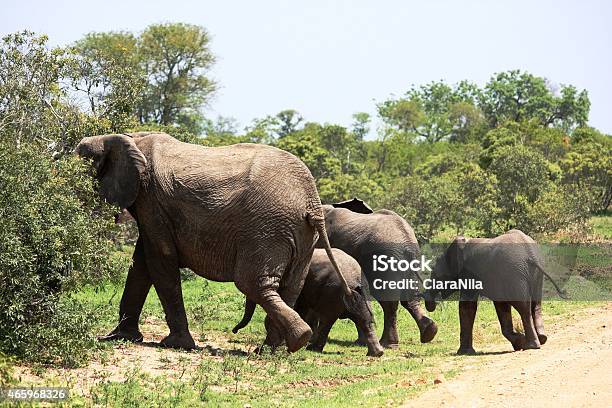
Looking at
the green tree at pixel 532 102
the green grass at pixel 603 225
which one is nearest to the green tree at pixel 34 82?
the green grass at pixel 603 225

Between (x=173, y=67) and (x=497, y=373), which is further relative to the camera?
(x=173, y=67)

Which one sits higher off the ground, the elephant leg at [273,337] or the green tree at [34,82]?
the green tree at [34,82]

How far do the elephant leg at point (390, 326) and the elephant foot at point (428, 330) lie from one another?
0.55 metres

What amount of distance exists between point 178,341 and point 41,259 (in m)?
3.03

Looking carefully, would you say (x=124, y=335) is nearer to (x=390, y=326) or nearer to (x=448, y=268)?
(x=390, y=326)

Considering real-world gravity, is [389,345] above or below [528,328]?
below

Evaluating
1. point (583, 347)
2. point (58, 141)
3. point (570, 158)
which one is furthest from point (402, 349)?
point (570, 158)

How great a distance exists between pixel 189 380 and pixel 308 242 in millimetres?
3202

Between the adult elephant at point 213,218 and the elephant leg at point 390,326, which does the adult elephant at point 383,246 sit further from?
the adult elephant at point 213,218

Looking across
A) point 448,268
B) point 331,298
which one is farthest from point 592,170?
point 331,298

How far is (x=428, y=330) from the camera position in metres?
15.8

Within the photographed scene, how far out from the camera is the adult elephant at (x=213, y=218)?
13141 millimetres

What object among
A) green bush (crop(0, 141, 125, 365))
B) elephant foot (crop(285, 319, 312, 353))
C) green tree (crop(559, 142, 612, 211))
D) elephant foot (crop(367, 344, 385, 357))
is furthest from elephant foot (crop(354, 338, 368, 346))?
green tree (crop(559, 142, 612, 211))

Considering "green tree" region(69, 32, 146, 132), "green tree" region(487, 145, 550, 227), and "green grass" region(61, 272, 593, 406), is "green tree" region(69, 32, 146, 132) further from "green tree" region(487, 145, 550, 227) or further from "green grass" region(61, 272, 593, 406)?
"green tree" region(487, 145, 550, 227)
